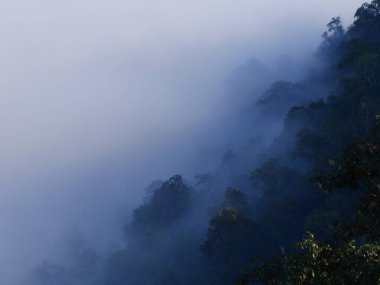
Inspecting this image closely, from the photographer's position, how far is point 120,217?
121 m

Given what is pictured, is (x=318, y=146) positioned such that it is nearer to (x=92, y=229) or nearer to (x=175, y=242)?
(x=175, y=242)

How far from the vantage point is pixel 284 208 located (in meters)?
58.7

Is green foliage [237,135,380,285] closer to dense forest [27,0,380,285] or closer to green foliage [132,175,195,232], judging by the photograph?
dense forest [27,0,380,285]

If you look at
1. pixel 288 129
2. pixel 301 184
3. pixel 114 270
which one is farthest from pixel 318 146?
pixel 114 270

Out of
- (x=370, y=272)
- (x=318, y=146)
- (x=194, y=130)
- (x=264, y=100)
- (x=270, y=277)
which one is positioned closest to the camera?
(x=370, y=272)

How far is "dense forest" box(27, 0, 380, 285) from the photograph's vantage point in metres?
13.1

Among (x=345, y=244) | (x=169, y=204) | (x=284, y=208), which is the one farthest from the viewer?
(x=169, y=204)

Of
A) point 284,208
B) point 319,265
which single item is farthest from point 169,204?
point 319,265

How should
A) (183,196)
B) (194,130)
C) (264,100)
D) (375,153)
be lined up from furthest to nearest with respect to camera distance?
(194,130) < (264,100) < (183,196) < (375,153)

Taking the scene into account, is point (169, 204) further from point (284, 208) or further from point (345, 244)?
point (345, 244)

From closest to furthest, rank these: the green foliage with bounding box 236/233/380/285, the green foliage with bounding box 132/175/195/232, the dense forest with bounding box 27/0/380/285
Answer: the green foliage with bounding box 236/233/380/285 → the dense forest with bounding box 27/0/380/285 → the green foliage with bounding box 132/175/195/232

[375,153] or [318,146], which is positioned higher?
[318,146]

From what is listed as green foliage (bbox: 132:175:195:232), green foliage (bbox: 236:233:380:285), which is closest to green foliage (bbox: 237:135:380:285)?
green foliage (bbox: 236:233:380:285)

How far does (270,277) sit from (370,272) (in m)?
2.97
